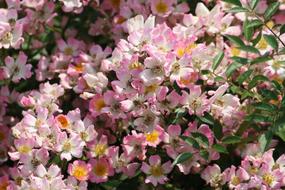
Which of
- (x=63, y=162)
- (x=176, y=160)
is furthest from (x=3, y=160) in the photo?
(x=176, y=160)

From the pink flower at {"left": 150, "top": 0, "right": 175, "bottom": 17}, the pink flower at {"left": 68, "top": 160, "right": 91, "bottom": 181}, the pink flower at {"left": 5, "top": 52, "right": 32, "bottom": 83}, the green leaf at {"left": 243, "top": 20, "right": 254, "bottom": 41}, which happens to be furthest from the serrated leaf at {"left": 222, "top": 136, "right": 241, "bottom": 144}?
Answer: the pink flower at {"left": 5, "top": 52, "right": 32, "bottom": 83}

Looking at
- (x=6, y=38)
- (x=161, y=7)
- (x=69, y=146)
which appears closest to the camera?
(x=69, y=146)

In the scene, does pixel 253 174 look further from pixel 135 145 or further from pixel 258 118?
pixel 135 145

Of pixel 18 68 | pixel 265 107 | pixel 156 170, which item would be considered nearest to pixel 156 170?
pixel 156 170

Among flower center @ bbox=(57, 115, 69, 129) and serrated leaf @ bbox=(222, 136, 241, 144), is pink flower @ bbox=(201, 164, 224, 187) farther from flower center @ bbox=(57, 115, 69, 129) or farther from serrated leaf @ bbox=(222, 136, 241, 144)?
flower center @ bbox=(57, 115, 69, 129)

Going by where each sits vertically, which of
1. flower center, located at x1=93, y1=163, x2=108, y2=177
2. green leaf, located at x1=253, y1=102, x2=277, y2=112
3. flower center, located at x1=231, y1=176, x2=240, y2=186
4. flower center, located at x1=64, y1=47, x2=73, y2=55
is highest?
green leaf, located at x1=253, y1=102, x2=277, y2=112

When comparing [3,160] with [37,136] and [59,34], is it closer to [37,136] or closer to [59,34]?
[37,136]
